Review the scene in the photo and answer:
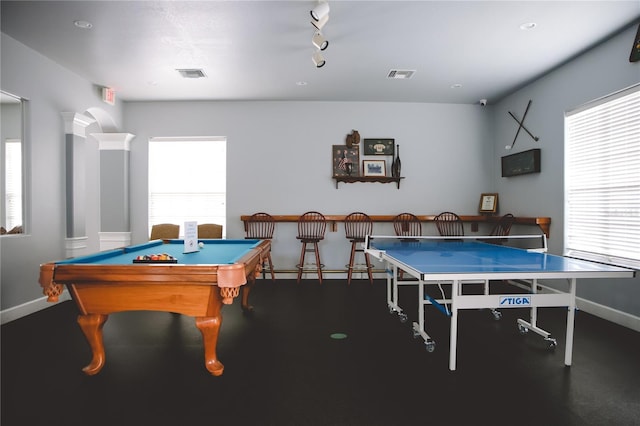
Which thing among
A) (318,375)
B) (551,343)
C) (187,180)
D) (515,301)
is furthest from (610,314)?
(187,180)

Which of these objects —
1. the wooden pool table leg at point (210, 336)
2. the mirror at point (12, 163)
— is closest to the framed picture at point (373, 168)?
the wooden pool table leg at point (210, 336)

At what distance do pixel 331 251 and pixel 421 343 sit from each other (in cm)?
282

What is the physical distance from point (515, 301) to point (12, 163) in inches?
186

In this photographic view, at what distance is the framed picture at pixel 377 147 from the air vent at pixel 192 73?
2.62 metres

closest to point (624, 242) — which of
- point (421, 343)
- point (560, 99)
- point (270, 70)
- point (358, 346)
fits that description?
point (560, 99)

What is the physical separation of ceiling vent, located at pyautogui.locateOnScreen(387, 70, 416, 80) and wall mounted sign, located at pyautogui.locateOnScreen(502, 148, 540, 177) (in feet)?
6.25

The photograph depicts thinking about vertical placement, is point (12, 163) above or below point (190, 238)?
above

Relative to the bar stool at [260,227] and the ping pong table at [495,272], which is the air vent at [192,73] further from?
the ping pong table at [495,272]

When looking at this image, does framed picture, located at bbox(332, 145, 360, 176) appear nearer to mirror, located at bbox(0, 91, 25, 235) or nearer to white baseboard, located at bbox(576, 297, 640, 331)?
white baseboard, located at bbox(576, 297, 640, 331)

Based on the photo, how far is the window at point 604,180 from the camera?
321cm

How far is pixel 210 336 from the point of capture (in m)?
2.13

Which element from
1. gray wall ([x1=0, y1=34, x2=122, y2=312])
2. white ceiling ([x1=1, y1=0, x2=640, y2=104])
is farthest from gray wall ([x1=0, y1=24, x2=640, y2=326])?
gray wall ([x1=0, y1=34, x2=122, y2=312])

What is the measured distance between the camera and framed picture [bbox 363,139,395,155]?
5.54 meters

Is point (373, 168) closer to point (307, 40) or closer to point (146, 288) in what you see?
point (307, 40)
